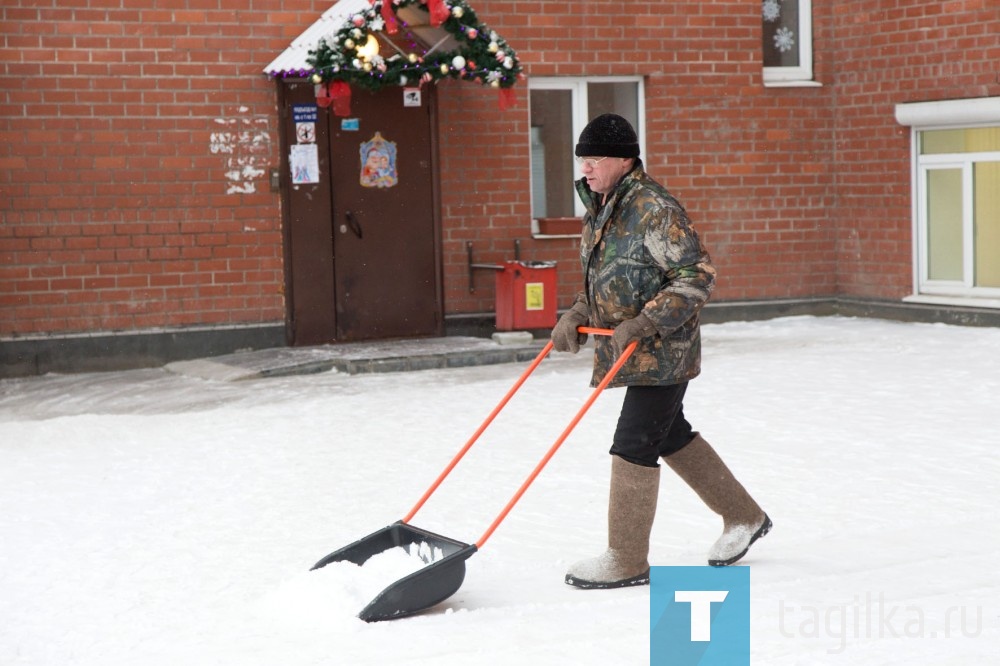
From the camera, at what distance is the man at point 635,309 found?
5215 mm

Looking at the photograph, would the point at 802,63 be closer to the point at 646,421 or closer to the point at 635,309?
the point at 635,309

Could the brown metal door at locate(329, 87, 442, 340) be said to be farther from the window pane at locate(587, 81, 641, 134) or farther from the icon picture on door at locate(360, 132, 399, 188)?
the window pane at locate(587, 81, 641, 134)

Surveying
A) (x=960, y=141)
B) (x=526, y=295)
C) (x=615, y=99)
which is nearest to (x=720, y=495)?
(x=526, y=295)

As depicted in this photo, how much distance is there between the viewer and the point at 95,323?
12625 millimetres

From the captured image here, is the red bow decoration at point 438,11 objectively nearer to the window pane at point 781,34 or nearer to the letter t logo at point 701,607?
the window pane at point 781,34

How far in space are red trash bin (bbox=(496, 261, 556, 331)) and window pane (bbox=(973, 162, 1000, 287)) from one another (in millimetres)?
4344

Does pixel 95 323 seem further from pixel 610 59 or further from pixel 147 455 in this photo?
pixel 610 59

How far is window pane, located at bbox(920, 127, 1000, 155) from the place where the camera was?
13.9 metres

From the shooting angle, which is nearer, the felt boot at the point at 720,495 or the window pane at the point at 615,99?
the felt boot at the point at 720,495

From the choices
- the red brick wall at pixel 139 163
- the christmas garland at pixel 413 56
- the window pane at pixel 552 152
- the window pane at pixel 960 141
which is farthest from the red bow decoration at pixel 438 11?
the window pane at pixel 960 141

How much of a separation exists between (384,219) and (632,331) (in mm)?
8487

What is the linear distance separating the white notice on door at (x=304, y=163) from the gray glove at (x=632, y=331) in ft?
27.4

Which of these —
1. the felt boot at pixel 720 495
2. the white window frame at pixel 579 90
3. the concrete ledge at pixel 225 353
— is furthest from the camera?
the white window frame at pixel 579 90

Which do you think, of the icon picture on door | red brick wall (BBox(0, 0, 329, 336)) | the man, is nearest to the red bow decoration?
red brick wall (BBox(0, 0, 329, 336))
